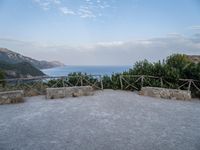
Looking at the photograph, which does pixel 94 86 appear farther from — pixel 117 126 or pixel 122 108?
pixel 117 126

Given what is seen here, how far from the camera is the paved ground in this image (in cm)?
386

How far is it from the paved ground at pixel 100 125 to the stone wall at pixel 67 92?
79 centimetres

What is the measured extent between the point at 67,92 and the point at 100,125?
410 cm

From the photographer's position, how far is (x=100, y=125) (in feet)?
16.3

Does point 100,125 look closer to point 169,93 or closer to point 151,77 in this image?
point 169,93

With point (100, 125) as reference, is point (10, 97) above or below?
above

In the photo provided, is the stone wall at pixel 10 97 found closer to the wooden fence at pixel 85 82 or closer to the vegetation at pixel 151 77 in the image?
the wooden fence at pixel 85 82

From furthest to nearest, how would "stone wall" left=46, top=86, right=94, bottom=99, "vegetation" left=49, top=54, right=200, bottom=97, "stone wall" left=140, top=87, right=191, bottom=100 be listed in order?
"vegetation" left=49, top=54, right=200, bottom=97 < "stone wall" left=140, top=87, right=191, bottom=100 < "stone wall" left=46, top=86, right=94, bottom=99

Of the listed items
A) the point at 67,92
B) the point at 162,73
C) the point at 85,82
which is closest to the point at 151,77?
the point at 162,73

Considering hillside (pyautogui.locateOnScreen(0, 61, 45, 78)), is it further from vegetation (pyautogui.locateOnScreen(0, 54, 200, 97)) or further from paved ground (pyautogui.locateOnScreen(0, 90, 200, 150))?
paved ground (pyautogui.locateOnScreen(0, 90, 200, 150))

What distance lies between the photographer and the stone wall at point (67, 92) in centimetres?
845

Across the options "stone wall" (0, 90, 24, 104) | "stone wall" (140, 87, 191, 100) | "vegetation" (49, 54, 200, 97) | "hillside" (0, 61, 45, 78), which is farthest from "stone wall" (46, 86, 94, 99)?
"hillside" (0, 61, 45, 78)

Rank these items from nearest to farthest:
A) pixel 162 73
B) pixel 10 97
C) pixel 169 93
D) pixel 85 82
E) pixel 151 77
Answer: pixel 10 97 < pixel 169 93 < pixel 162 73 < pixel 151 77 < pixel 85 82

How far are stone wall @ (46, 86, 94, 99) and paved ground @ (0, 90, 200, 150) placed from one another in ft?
2.60
